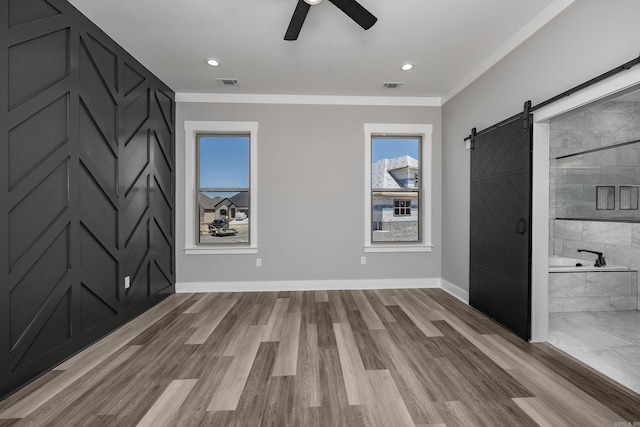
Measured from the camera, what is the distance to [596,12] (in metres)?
1.88

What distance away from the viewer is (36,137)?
75.7 inches

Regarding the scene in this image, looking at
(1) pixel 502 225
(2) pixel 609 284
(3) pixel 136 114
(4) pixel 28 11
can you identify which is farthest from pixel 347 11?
(2) pixel 609 284

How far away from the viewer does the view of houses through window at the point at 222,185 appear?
4.19m

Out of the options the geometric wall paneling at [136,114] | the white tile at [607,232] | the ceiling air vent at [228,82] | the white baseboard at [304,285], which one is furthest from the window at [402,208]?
the geometric wall paneling at [136,114]

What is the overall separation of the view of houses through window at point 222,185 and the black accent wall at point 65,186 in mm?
984

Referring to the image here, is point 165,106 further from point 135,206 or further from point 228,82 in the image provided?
point 135,206

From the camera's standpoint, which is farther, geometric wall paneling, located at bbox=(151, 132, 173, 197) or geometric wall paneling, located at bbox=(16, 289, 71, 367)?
geometric wall paneling, located at bbox=(151, 132, 173, 197)

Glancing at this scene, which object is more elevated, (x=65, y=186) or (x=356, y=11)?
(x=356, y=11)

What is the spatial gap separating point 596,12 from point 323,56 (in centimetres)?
221

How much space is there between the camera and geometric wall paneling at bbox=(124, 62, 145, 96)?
2918 mm

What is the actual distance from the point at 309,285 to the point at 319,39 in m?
3.10

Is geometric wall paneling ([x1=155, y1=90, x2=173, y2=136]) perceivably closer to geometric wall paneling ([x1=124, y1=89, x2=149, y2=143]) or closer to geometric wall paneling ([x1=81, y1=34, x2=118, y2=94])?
geometric wall paneling ([x1=124, y1=89, x2=149, y2=143])

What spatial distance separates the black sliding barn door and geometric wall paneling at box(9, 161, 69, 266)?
386 cm

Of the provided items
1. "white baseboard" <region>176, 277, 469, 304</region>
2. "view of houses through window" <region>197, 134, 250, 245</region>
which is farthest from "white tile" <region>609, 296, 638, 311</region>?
"view of houses through window" <region>197, 134, 250, 245</region>
